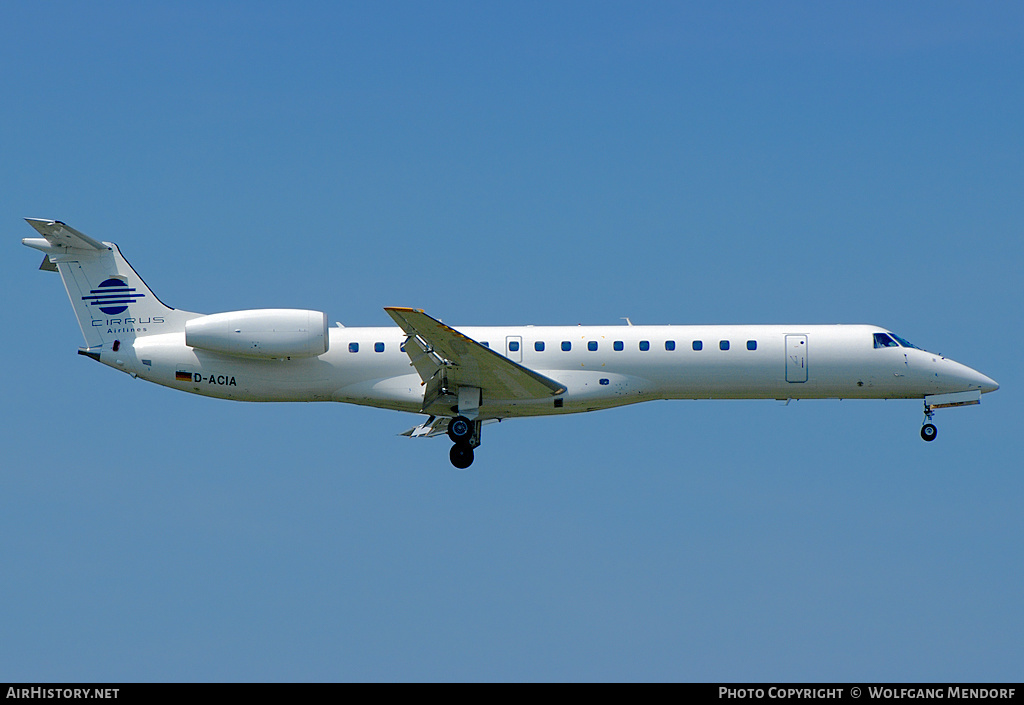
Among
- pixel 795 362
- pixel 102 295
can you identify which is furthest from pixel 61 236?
pixel 795 362

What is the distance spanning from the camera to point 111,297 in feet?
87.5

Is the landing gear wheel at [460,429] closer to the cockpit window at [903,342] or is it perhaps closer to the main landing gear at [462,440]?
the main landing gear at [462,440]

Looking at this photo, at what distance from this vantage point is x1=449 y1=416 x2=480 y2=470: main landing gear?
25.5m

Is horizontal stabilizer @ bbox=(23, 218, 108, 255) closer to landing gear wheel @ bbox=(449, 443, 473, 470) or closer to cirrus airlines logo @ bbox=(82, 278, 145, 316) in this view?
cirrus airlines logo @ bbox=(82, 278, 145, 316)

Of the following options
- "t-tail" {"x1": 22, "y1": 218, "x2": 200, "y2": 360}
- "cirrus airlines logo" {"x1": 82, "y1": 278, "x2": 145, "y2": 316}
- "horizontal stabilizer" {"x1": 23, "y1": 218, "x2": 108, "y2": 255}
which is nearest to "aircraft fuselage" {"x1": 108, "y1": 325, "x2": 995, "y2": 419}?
"t-tail" {"x1": 22, "y1": 218, "x2": 200, "y2": 360}

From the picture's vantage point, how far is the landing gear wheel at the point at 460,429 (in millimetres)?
25438

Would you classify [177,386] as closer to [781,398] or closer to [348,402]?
[348,402]

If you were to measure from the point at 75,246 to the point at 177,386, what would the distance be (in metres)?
4.18

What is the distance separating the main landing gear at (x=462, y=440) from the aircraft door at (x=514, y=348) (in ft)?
5.89

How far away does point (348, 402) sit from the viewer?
2647 centimetres

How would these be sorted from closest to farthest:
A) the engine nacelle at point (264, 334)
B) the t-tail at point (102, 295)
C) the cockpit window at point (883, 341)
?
the engine nacelle at point (264, 334) → the cockpit window at point (883, 341) → the t-tail at point (102, 295)

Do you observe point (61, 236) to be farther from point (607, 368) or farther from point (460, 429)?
point (607, 368)

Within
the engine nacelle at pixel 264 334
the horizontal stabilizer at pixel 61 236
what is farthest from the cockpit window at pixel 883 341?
the horizontal stabilizer at pixel 61 236
